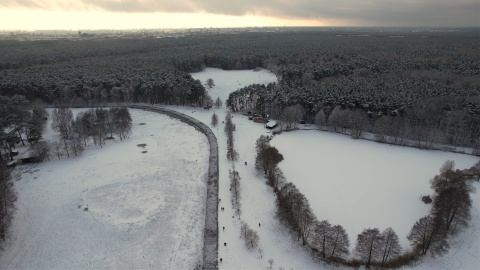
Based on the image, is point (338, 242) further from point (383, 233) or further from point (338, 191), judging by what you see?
point (338, 191)

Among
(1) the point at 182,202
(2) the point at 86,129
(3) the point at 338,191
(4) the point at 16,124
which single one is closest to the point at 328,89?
(3) the point at 338,191

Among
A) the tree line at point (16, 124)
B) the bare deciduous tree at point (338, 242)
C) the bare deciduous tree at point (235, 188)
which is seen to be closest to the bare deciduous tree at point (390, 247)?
the bare deciduous tree at point (338, 242)

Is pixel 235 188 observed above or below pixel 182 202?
above

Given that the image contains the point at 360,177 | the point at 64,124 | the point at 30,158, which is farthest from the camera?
the point at 64,124

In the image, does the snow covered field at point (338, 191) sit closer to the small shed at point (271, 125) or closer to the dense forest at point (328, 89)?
the small shed at point (271, 125)

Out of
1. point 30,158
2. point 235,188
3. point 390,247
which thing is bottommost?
point 30,158

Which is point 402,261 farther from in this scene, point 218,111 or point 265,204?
point 218,111

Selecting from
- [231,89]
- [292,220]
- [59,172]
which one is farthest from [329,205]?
[231,89]
